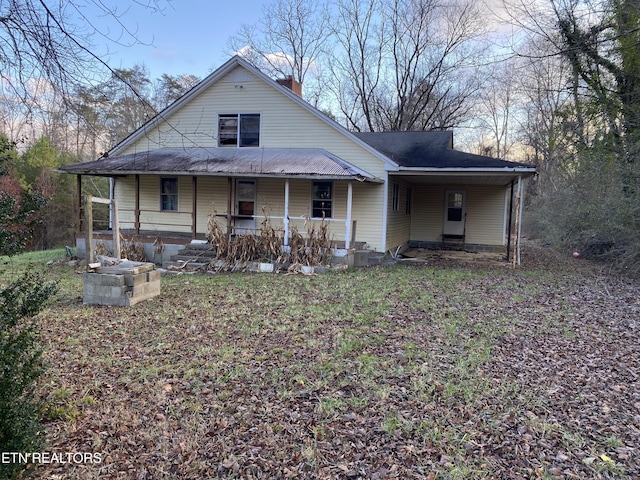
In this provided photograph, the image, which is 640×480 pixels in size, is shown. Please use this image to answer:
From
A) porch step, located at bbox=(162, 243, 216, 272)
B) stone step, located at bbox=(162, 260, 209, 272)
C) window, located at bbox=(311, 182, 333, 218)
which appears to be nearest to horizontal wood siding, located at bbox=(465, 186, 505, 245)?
window, located at bbox=(311, 182, 333, 218)

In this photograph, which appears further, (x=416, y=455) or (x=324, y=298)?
(x=324, y=298)

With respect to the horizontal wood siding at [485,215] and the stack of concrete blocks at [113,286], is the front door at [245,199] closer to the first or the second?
the stack of concrete blocks at [113,286]

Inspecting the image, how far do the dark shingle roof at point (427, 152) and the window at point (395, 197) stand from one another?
1.20m

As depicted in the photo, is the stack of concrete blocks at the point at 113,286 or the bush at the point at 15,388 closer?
the bush at the point at 15,388

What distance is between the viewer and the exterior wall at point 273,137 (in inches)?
527

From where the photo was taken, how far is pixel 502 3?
28.9 ft

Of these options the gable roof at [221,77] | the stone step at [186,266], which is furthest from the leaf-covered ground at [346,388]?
the gable roof at [221,77]

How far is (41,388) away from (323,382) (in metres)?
2.82

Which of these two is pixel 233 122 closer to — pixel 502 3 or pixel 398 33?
pixel 502 3

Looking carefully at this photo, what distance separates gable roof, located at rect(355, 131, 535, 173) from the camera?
11.8m

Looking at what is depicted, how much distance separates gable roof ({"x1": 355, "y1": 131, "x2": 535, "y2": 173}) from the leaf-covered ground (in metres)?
5.25

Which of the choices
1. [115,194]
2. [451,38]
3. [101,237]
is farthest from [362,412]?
[451,38]

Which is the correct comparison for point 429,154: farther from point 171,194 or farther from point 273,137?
point 171,194

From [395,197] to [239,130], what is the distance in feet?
19.7
